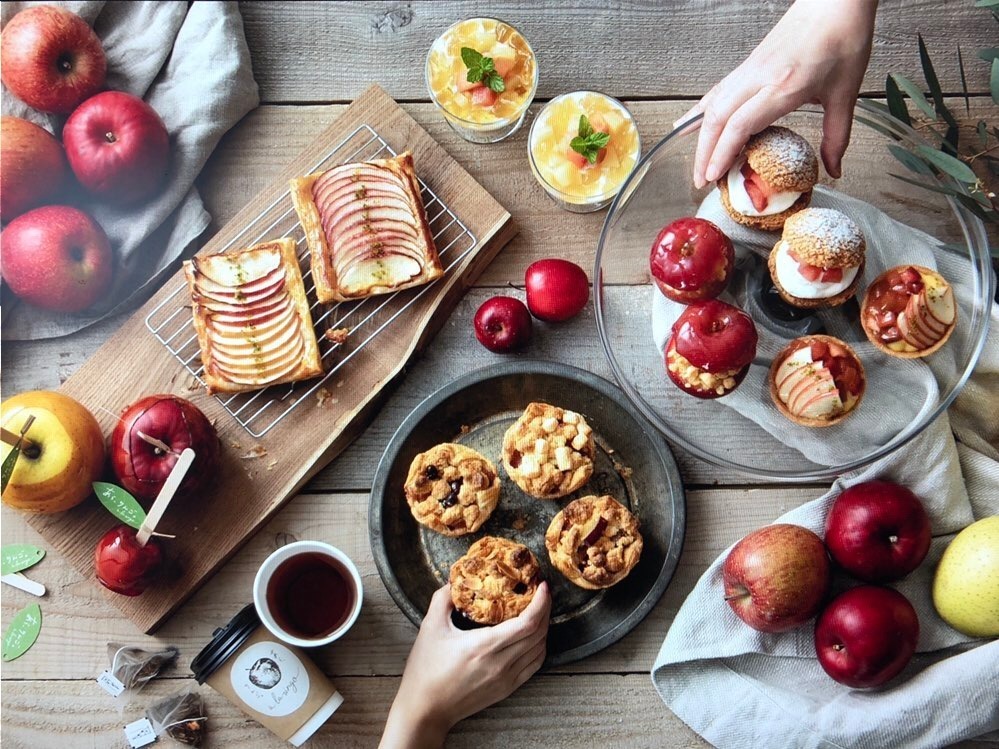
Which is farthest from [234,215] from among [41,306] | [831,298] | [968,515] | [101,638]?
[968,515]

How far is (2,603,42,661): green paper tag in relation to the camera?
1.90 meters

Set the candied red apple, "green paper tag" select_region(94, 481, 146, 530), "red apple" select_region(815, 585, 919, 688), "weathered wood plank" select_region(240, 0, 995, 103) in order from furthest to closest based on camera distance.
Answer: "weathered wood plank" select_region(240, 0, 995, 103), "green paper tag" select_region(94, 481, 146, 530), "red apple" select_region(815, 585, 919, 688), the candied red apple

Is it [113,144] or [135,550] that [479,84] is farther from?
[135,550]

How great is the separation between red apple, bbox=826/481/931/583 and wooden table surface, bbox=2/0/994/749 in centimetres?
18

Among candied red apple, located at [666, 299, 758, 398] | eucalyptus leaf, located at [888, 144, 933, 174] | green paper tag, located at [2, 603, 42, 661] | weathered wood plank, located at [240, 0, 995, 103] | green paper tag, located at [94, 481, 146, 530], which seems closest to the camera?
candied red apple, located at [666, 299, 758, 398]

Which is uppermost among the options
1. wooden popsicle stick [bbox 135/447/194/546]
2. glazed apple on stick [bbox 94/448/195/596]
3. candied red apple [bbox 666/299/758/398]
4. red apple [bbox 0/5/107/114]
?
red apple [bbox 0/5/107/114]

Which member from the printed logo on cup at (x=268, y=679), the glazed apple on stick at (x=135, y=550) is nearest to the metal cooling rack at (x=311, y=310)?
the glazed apple on stick at (x=135, y=550)

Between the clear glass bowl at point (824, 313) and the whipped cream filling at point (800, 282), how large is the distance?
0.16 feet

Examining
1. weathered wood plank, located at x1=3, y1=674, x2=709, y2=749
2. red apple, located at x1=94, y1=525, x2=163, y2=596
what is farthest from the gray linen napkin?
weathered wood plank, located at x1=3, y1=674, x2=709, y2=749

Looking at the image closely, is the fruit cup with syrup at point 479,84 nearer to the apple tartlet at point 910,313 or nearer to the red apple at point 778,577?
the apple tartlet at point 910,313

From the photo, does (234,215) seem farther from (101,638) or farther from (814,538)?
(814,538)

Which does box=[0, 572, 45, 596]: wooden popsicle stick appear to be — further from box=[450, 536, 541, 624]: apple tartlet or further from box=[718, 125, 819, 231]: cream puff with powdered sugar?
box=[718, 125, 819, 231]: cream puff with powdered sugar

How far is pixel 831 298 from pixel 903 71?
0.86 metres

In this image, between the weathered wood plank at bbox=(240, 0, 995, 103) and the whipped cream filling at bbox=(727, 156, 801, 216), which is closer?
the whipped cream filling at bbox=(727, 156, 801, 216)
